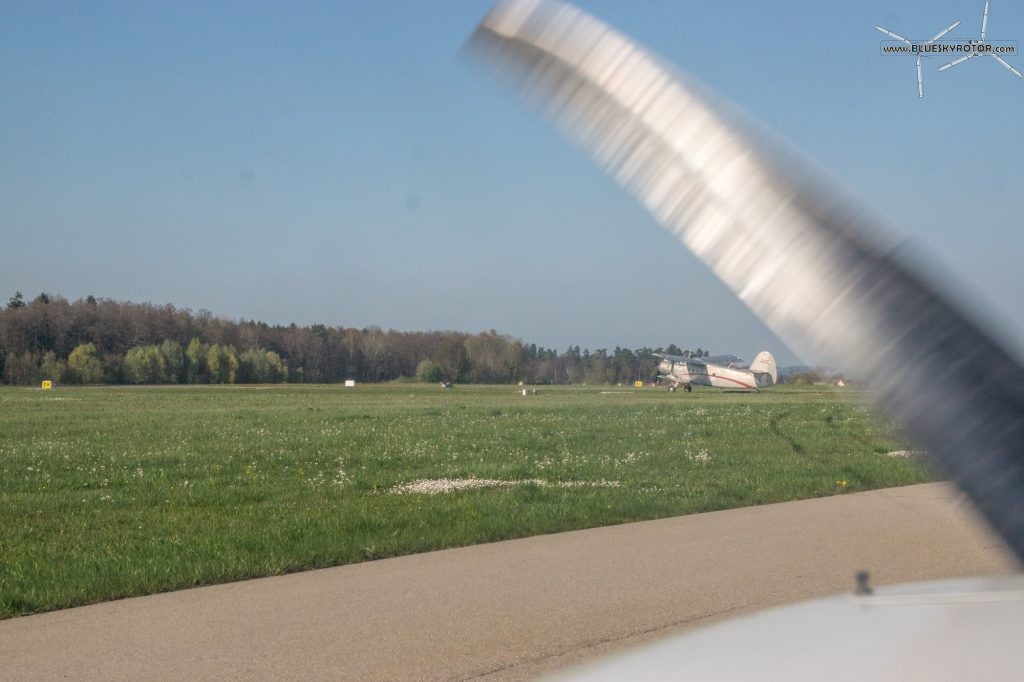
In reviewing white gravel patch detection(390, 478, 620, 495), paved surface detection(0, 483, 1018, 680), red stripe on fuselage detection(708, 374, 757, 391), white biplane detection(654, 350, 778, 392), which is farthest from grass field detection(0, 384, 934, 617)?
red stripe on fuselage detection(708, 374, 757, 391)

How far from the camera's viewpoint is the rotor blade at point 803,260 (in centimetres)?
136

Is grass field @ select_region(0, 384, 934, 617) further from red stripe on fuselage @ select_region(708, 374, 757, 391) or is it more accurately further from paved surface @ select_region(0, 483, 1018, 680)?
red stripe on fuselage @ select_region(708, 374, 757, 391)

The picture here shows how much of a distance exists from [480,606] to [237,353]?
7423cm

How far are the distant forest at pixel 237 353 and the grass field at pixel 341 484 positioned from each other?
48.0 metres

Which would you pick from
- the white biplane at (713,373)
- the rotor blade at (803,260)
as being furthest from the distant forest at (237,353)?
the rotor blade at (803,260)

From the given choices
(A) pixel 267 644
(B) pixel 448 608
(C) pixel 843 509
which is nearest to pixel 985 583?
(A) pixel 267 644

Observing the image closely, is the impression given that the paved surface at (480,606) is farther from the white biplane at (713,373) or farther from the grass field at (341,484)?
the white biplane at (713,373)

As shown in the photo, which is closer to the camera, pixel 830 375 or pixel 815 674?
pixel 815 674

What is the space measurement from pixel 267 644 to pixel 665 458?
9.64 metres

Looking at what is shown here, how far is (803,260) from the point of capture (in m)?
1.50

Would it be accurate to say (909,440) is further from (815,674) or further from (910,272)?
(815,674)

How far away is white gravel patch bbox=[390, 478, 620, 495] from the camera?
37.9 feet

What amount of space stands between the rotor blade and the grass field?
0.47 feet

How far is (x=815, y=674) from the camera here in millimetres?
1231
